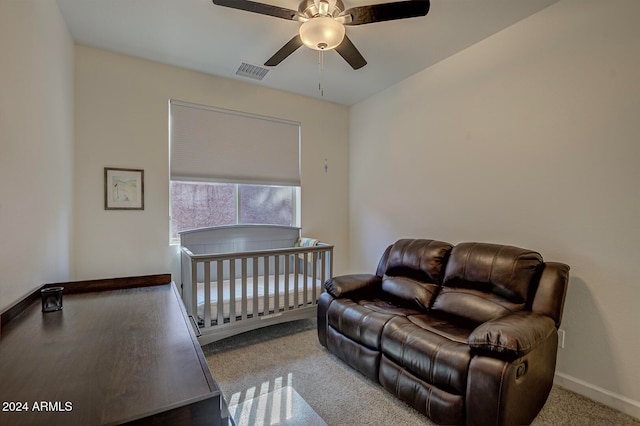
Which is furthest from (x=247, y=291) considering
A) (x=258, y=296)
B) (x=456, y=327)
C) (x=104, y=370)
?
(x=104, y=370)

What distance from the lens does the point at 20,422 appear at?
673 mm

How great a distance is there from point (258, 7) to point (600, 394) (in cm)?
338

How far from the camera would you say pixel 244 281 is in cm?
264

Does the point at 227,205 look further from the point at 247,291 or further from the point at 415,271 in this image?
the point at 415,271

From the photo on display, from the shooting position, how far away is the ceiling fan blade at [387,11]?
5.57ft

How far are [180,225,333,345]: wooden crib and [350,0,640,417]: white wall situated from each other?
146cm

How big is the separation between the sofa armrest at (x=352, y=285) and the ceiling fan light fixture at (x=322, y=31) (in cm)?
187

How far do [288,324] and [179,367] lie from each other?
2.44 meters

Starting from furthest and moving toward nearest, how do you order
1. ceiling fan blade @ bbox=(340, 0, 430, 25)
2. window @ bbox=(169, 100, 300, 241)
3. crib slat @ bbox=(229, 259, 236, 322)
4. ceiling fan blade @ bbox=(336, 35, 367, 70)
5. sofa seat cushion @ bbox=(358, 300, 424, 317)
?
1. window @ bbox=(169, 100, 300, 241)
2. crib slat @ bbox=(229, 259, 236, 322)
3. sofa seat cushion @ bbox=(358, 300, 424, 317)
4. ceiling fan blade @ bbox=(336, 35, 367, 70)
5. ceiling fan blade @ bbox=(340, 0, 430, 25)

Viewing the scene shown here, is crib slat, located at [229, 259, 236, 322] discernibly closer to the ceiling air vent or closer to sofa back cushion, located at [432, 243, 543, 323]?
sofa back cushion, located at [432, 243, 543, 323]

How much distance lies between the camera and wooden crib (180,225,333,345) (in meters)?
2.50

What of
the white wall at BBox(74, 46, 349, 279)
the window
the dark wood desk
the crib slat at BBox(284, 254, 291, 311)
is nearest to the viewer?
the dark wood desk

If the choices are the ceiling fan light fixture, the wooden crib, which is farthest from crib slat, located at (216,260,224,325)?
the ceiling fan light fixture

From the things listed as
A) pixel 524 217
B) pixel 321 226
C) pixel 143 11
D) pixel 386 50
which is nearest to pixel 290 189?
pixel 321 226
